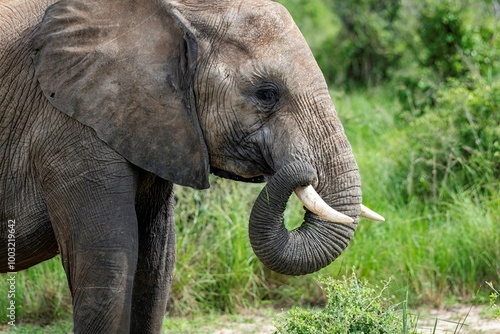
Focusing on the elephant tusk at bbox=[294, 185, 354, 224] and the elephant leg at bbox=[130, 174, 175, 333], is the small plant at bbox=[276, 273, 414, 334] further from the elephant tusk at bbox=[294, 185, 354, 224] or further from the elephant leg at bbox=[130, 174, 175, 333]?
the elephant leg at bbox=[130, 174, 175, 333]

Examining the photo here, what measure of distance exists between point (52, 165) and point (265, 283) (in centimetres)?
300

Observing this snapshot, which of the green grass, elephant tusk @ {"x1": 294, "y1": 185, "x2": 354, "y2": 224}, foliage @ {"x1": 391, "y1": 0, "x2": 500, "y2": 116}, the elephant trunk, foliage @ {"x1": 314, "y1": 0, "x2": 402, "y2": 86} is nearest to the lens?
elephant tusk @ {"x1": 294, "y1": 185, "x2": 354, "y2": 224}

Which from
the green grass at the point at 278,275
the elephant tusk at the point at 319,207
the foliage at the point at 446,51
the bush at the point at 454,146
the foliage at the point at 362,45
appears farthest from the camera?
the foliage at the point at 362,45

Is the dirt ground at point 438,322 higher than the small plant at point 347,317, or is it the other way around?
the small plant at point 347,317

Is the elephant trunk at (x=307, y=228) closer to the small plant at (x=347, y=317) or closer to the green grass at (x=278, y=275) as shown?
the small plant at (x=347, y=317)

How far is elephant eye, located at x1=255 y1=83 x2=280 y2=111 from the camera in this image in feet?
15.4

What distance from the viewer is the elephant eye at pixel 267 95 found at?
15.4ft

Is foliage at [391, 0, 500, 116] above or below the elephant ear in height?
above

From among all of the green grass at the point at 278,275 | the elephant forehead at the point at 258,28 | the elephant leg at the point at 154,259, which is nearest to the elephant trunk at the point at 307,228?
the elephant forehead at the point at 258,28

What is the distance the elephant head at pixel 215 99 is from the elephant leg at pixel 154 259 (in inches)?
19.5

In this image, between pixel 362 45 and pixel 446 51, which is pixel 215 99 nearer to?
pixel 446 51

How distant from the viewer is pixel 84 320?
470 cm

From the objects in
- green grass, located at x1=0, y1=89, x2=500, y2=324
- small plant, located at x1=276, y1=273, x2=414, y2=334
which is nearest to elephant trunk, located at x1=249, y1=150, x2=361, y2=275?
small plant, located at x1=276, y1=273, x2=414, y2=334

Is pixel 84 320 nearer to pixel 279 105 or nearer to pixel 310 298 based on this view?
pixel 279 105
